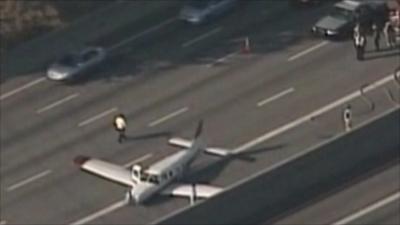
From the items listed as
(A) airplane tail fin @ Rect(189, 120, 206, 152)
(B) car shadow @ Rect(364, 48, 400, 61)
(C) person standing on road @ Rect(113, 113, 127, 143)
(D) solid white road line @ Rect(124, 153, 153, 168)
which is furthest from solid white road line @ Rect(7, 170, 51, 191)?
(B) car shadow @ Rect(364, 48, 400, 61)

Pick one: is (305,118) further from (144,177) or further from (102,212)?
(102,212)

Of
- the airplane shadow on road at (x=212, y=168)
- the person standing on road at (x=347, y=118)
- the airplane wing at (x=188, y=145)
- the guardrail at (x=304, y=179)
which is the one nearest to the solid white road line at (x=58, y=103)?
the airplane wing at (x=188, y=145)

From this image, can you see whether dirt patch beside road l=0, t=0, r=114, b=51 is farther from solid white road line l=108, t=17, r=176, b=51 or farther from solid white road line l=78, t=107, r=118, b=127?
solid white road line l=78, t=107, r=118, b=127

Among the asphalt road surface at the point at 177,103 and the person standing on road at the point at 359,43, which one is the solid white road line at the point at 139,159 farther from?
the person standing on road at the point at 359,43

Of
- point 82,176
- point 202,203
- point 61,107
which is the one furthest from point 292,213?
point 61,107

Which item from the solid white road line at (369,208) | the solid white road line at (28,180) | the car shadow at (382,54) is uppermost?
the car shadow at (382,54)

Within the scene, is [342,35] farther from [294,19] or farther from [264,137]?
[264,137]
